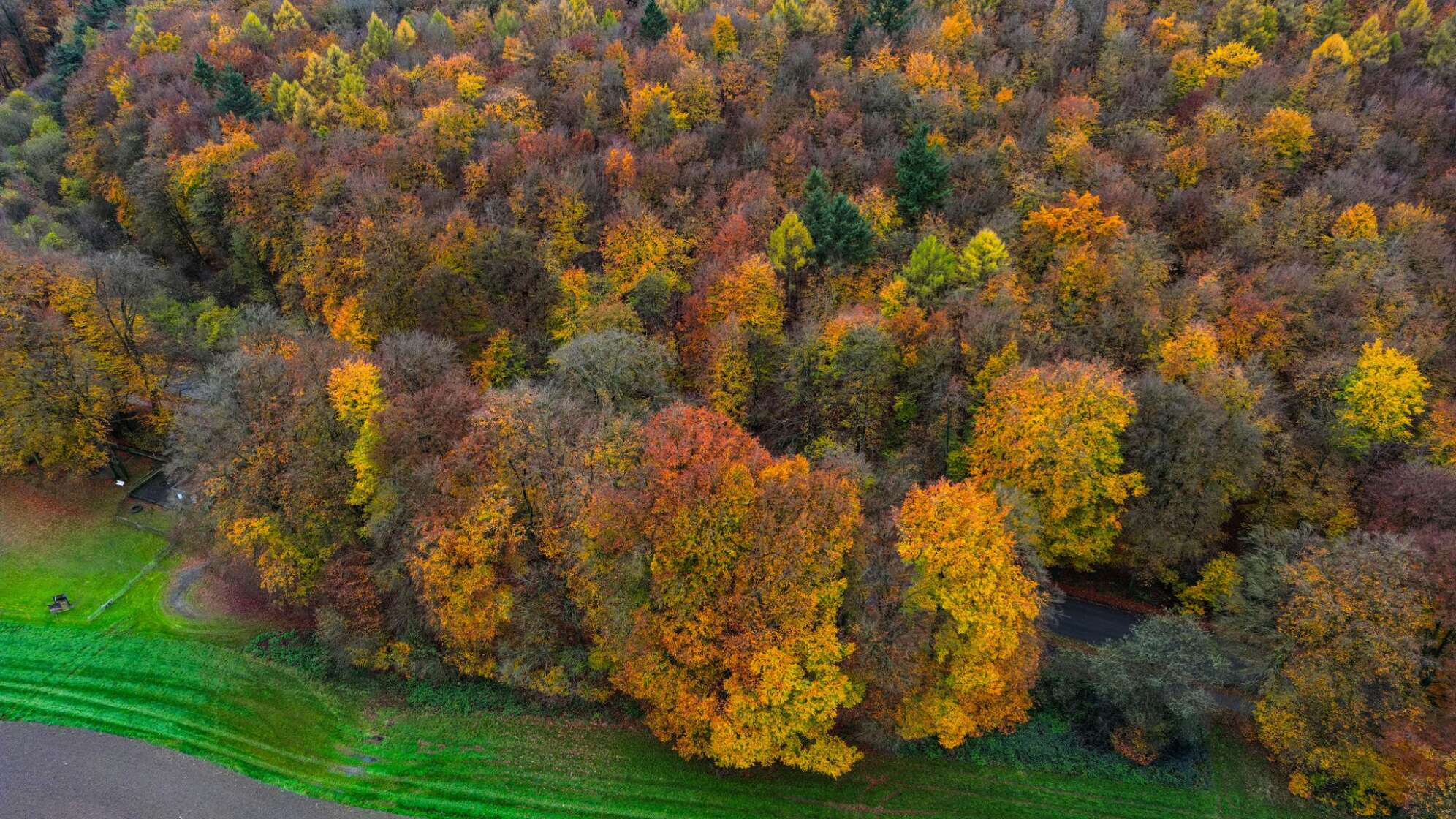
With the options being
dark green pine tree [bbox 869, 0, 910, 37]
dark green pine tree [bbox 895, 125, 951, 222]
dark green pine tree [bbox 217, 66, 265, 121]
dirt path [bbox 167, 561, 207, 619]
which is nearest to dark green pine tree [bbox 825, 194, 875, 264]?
dark green pine tree [bbox 895, 125, 951, 222]

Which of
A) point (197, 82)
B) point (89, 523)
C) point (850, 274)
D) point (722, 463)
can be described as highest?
point (197, 82)

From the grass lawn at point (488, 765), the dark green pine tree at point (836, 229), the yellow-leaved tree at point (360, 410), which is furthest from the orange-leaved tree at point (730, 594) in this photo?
the dark green pine tree at point (836, 229)

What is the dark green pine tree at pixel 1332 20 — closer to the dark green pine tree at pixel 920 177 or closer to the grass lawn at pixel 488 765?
the dark green pine tree at pixel 920 177

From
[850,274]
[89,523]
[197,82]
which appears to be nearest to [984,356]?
[850,274]

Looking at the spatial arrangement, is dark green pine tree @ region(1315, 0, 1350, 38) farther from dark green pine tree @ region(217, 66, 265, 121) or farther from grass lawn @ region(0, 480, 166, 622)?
grass lawn @ region(0, 480, 166, 622)

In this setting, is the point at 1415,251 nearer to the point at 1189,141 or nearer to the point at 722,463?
the point at 1189,141

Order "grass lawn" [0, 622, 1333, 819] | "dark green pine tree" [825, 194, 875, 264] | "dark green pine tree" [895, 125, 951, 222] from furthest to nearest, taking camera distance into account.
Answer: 1. "dark green pine tree" [895, 125, 951, 222]
2. "dark green pine tree" [825, 194, 875, 264]
3. "grass lawn" [0, 622, 1333, 819]
